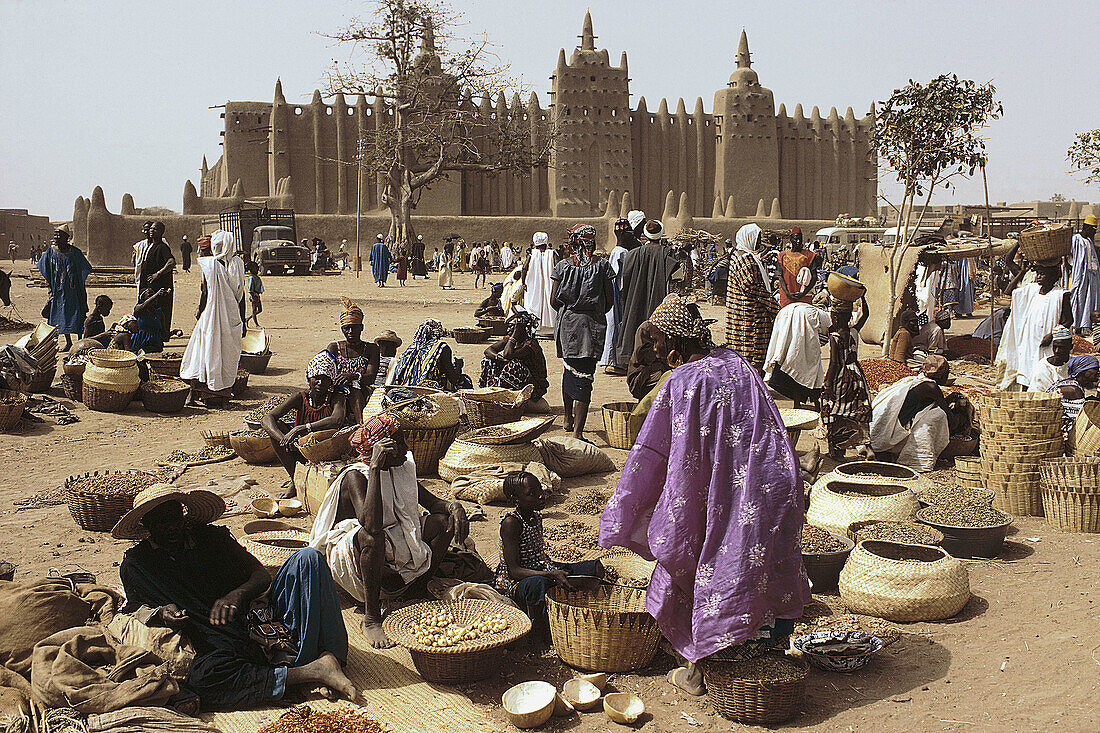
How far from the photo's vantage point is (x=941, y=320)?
45.6ft

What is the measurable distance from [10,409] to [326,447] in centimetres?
428

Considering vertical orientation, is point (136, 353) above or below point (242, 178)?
below

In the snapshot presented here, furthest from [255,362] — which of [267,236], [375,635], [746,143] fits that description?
[746,143]

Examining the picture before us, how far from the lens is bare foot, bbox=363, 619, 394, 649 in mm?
4324

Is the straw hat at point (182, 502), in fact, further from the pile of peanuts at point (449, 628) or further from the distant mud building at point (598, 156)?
the distant mud building at point (598, 156)

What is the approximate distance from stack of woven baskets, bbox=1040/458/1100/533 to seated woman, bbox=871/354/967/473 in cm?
129

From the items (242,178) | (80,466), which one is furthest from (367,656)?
(242,178)

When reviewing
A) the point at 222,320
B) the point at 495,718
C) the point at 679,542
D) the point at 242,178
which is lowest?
the point at 495,718

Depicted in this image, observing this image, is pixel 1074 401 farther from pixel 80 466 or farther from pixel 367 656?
pixel 80 466

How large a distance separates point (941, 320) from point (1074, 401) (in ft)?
20.8

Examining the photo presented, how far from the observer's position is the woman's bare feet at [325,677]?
3842mm

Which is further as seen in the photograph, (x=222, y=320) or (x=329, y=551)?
(x=222, y=320)

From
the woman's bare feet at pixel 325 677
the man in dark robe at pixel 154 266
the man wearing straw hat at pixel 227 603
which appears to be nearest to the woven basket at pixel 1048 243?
the man wearing straw hat at pixel 227 603

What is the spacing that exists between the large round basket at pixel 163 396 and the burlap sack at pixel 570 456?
4221mm
